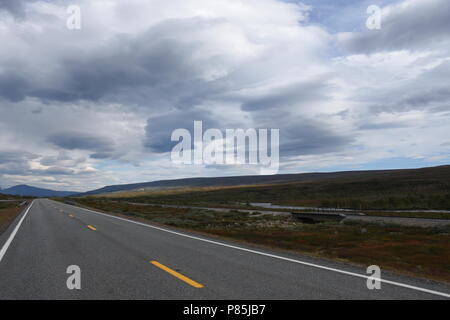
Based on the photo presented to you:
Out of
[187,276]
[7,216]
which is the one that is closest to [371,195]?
[7,216]

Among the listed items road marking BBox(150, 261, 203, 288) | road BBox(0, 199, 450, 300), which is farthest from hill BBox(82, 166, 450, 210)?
road marking BBox(150, 261, 203, 288)

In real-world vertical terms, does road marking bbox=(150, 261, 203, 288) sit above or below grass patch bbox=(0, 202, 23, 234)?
above

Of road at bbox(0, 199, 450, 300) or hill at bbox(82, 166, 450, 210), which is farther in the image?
hill at bbox(82, 166, 450, 210)

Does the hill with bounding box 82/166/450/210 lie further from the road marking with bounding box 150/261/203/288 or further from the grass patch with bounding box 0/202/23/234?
the road marking with bounding box 150/261/203/288

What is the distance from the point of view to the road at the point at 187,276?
6.29 m

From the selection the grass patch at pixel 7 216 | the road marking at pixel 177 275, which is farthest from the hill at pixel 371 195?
the road marking at pixel 177 275

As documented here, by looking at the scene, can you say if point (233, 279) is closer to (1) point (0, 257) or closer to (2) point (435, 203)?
(1) point (0, 257)

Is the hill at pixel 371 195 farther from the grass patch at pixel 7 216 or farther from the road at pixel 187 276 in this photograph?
the road at pixel 187 276

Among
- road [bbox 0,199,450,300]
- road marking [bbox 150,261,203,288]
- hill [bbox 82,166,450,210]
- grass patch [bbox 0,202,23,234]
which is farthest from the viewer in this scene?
hill [bbox 82,166,450,210]

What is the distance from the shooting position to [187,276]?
296 inches

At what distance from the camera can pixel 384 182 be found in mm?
A: 117500

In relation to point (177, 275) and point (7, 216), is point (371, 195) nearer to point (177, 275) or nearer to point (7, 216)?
point (7, 216)

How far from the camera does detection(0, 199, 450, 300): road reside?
Answer: 20.6ft
